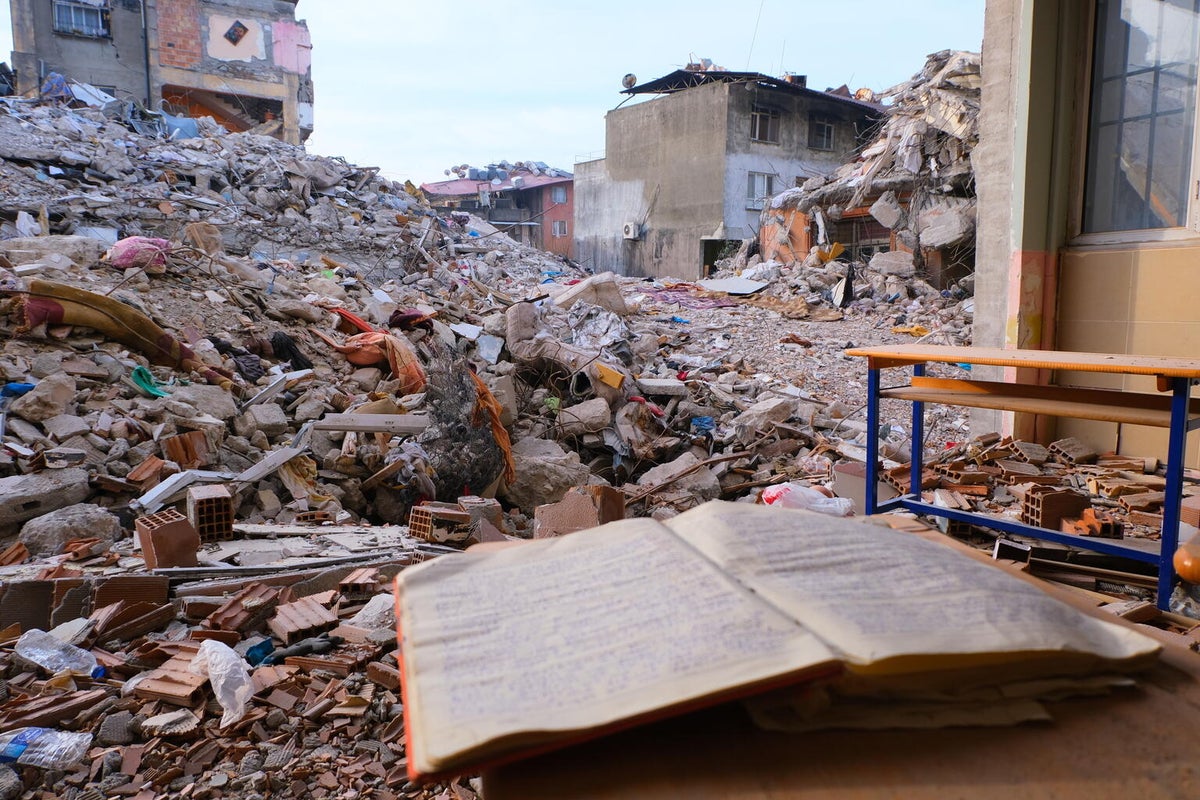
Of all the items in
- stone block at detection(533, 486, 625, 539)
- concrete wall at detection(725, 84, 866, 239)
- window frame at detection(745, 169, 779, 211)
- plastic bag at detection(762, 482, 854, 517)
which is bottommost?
plastic bag at detection(762, 482, 854, 517)

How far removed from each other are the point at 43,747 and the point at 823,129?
31461 mm

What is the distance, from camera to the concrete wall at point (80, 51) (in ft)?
75.1

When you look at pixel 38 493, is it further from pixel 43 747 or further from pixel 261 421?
pixel 43 747

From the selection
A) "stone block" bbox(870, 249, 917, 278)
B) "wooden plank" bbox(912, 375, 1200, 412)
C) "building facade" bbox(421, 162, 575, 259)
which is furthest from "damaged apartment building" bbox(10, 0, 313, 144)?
"wooden plank" bbox(912, 375, 1200, 412)

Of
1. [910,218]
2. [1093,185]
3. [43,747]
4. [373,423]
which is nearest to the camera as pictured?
[43,747]

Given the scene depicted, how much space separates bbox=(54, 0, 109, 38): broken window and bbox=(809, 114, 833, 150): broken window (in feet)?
77.2

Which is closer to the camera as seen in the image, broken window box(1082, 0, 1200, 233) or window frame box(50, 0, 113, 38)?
broken window box(1082, 0, 1200, 233)

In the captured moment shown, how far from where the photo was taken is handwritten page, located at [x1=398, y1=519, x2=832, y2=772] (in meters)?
0.86

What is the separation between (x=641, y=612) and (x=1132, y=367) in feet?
10.2

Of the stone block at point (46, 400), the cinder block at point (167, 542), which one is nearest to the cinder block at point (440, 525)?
the cinder block at point (167, 542)

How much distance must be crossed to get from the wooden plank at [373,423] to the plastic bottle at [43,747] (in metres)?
4.18

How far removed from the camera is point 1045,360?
357cm

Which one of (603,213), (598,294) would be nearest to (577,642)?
(598,294)

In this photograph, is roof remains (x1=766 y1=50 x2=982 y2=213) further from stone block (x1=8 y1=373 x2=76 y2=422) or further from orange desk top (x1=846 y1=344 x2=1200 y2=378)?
stone block (x1=8 y1=373 x2=76 y2=422)
